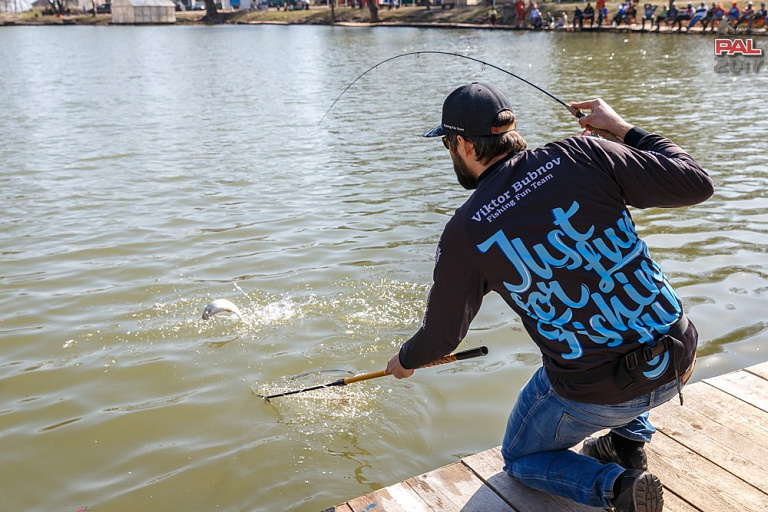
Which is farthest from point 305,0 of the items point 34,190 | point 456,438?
point 456,438

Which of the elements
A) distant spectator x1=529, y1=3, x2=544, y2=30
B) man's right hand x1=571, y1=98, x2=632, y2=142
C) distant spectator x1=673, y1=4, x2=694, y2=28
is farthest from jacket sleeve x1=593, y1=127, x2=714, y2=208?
distant spectator x1=529, y1=3, x2=544, y2=30

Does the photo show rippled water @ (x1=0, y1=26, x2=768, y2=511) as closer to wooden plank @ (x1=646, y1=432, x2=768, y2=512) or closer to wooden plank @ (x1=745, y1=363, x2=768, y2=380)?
wooden plank @ (x1=745, y1=363, x2=768, y2=380)

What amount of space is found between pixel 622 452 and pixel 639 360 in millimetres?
Result: 762

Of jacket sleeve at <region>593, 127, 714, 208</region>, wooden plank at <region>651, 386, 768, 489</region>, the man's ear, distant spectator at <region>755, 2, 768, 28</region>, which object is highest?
distant spectator at <region>755, 2, 768, 28</region>

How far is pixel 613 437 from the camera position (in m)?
3.05

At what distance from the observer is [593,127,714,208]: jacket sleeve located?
8.04ft

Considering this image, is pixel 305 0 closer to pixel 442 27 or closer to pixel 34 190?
pixel 442 27

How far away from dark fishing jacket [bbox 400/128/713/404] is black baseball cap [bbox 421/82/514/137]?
0.49 feet

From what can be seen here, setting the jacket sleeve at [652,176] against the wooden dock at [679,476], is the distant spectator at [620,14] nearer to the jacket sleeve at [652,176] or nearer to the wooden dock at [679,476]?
the wooden dock at [679,476]

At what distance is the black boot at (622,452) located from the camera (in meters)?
3.00

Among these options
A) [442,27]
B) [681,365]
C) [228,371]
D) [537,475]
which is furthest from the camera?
[442,27]

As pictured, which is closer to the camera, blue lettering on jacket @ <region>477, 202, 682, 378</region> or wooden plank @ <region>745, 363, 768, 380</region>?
blue lettering on jacket @ <region>477, 202, 682, 378</region>

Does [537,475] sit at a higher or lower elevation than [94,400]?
higher

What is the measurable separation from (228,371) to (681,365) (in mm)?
3529
